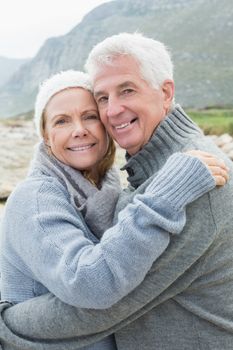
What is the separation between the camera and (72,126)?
9.48 ft

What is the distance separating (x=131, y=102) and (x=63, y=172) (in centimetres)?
44

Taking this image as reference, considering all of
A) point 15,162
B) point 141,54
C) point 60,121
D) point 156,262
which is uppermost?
point 141,54

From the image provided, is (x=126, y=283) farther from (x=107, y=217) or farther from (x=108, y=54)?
(x=108, y=54)

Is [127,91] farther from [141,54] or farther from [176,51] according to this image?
[176,51]

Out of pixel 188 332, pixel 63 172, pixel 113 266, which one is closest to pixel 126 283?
pixel 113 266

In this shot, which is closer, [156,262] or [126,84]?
[156,262]

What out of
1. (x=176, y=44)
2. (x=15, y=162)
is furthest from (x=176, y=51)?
(x=15, y=162)

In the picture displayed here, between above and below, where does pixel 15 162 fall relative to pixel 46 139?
below

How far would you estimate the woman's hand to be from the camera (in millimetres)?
2295

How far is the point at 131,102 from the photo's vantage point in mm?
2795

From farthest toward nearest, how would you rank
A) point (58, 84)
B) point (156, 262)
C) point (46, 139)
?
point (46, 139) < point (58, 84) < point (156, 262)

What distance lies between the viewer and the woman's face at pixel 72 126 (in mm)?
2852

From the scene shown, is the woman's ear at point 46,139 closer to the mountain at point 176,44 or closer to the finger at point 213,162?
the finger at point 213,162

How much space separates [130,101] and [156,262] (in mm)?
826
